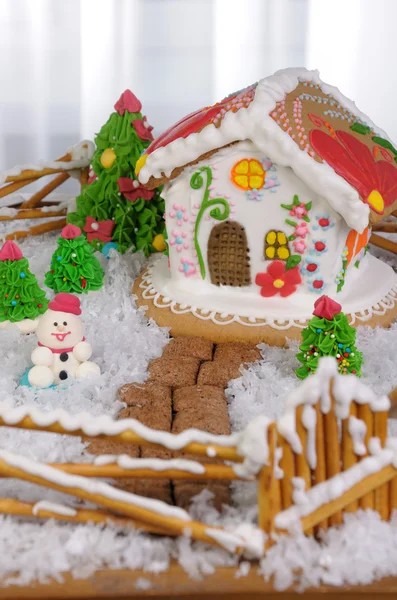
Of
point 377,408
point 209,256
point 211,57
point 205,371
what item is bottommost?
point 205,371

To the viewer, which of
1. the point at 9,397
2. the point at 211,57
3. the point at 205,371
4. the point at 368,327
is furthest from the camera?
the point at 211,57

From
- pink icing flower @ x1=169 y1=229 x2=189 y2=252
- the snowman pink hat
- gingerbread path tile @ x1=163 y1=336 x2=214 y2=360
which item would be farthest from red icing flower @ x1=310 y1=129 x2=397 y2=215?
the snowman pink hat

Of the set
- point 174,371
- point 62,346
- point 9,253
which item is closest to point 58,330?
point 62,346

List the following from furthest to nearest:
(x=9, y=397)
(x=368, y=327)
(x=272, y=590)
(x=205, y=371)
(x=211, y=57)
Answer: (x=211, y=57) < (x=368, y=327) < (x=205, y=371) < (x=9, y=397) < (x=272, y=590)

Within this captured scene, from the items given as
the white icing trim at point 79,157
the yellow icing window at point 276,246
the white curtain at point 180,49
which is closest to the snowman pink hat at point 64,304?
the yellow icing window at point 276,246

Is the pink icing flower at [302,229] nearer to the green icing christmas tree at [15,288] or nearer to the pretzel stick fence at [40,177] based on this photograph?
the green icing christmas tree at [15,288]

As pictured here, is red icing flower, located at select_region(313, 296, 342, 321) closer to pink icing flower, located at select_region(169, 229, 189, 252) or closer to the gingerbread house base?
the gingerbread house base

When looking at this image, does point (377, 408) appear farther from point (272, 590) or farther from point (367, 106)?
point (367, 106)

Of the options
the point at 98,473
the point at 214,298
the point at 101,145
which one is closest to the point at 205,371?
the point at 214,298
